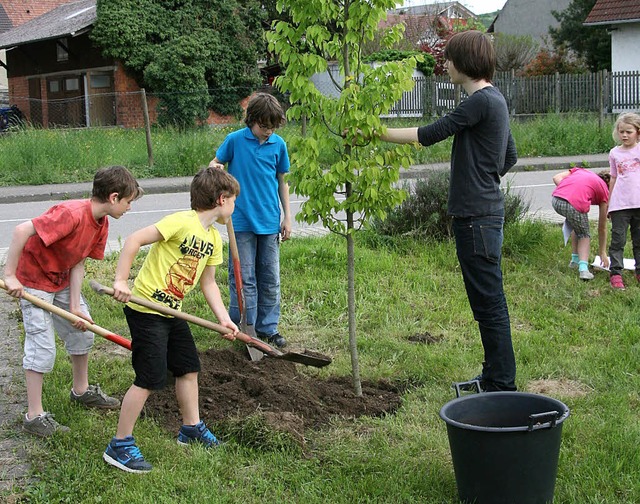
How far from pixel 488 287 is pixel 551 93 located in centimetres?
2105

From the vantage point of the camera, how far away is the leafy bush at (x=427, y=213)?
27.6 ft

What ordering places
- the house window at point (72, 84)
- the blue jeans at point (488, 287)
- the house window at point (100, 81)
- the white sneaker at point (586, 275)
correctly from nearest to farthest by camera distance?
the blue jeans at point (488, 287) < the white sneaker at point (586, 275) < the house window at point (100, 81) < the house window at point (72, 84)

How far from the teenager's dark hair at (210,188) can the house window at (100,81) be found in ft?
95.1

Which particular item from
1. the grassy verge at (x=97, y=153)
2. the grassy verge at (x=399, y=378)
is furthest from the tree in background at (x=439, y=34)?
the grassy verge at (x=399, y=378)

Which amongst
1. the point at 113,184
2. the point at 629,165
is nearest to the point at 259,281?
the point at 113,184

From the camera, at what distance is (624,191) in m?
7.30

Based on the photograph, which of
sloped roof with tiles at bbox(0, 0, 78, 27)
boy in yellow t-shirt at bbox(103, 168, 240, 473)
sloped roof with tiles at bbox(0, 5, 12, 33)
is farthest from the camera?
sloped roof with tiles at bbox(0, 0, 78, 27)

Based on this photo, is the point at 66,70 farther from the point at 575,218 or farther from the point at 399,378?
the point at 399,378

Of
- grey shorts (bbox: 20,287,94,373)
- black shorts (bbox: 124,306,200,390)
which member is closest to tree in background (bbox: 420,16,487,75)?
grey shorts (bbox: 20,287,94,373)

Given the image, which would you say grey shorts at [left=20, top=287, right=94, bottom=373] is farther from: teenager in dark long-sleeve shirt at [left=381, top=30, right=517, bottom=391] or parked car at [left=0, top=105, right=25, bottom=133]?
parked car at [left=0, top=105, right=25, bottom=133]

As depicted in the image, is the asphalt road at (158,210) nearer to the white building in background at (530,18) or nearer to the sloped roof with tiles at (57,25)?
the sloped roof with tiles at (57,25)

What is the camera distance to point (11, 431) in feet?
14.3

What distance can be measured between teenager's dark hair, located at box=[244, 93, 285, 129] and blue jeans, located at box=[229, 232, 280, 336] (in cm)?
79

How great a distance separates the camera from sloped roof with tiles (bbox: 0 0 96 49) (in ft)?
101
